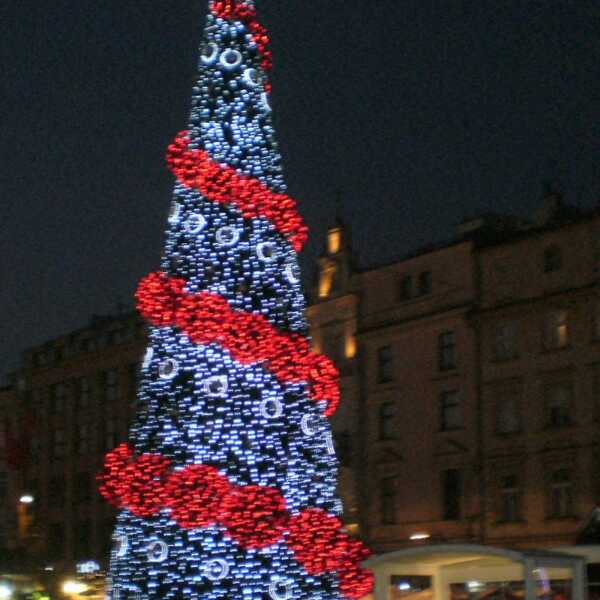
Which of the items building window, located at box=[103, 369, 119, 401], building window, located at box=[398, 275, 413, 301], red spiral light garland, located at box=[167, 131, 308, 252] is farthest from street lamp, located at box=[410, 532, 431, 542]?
red spiral light garland, located at box=[167, 131, 308, 252]

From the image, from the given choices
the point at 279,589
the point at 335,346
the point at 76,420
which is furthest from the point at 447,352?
the point at 279,589

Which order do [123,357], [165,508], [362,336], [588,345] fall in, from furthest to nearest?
[123,357]
[362,336]
[588,345]
[165,508]

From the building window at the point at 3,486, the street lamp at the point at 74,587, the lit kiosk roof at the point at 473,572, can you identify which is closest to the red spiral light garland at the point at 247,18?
the lit kiosk roof at the point at 473,572

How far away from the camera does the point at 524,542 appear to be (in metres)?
45.3

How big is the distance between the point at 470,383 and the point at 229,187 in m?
26.6

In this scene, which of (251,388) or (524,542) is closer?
(251,388)

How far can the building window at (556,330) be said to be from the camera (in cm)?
4544

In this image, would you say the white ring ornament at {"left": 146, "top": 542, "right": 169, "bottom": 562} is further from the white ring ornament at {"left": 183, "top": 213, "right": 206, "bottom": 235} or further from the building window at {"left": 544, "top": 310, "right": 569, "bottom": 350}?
the building window at {"left": 544, "top": 310, "right": 569, "bottom": 350}

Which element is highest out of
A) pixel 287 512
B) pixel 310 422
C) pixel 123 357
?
pixel 123 357

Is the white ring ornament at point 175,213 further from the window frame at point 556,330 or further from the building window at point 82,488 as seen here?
the building window at point 82,488

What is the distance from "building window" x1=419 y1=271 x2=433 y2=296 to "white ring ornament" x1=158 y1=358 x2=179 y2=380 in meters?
28.6

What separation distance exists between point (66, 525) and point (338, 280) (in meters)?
24.2

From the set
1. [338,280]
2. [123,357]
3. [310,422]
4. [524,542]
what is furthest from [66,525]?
[310,422]

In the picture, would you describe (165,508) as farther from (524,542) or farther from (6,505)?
(6,505)
